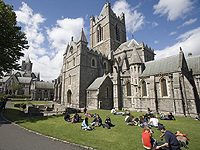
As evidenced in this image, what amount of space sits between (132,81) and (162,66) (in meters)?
5.63

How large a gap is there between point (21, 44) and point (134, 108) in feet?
67.7

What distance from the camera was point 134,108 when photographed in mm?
18562

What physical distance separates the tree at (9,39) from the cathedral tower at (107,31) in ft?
70.6

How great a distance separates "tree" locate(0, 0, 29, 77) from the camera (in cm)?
1259

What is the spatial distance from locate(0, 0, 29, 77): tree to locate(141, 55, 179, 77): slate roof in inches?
794

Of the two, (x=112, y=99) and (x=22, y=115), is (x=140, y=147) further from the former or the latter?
(x=112, y=99)

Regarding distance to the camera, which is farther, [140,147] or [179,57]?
[179,57]

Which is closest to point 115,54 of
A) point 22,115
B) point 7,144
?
point 22,115

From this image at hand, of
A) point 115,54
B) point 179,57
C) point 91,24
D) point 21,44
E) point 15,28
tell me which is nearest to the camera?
point 15,28

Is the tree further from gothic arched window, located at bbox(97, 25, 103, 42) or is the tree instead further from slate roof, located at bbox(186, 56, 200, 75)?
slate roof, located at bbox(186, 56, 200, 75)

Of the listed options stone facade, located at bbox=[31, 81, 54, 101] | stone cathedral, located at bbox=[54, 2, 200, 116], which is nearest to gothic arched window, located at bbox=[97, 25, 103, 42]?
Result: stone cathedral, located at bbox=[54, 2, 200, 116]

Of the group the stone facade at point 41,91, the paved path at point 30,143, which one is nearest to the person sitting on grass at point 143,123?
the paved path at point 30,143

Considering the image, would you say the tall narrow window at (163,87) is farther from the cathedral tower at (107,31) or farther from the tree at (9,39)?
the tree at (9,39)

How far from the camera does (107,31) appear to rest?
3266cm
